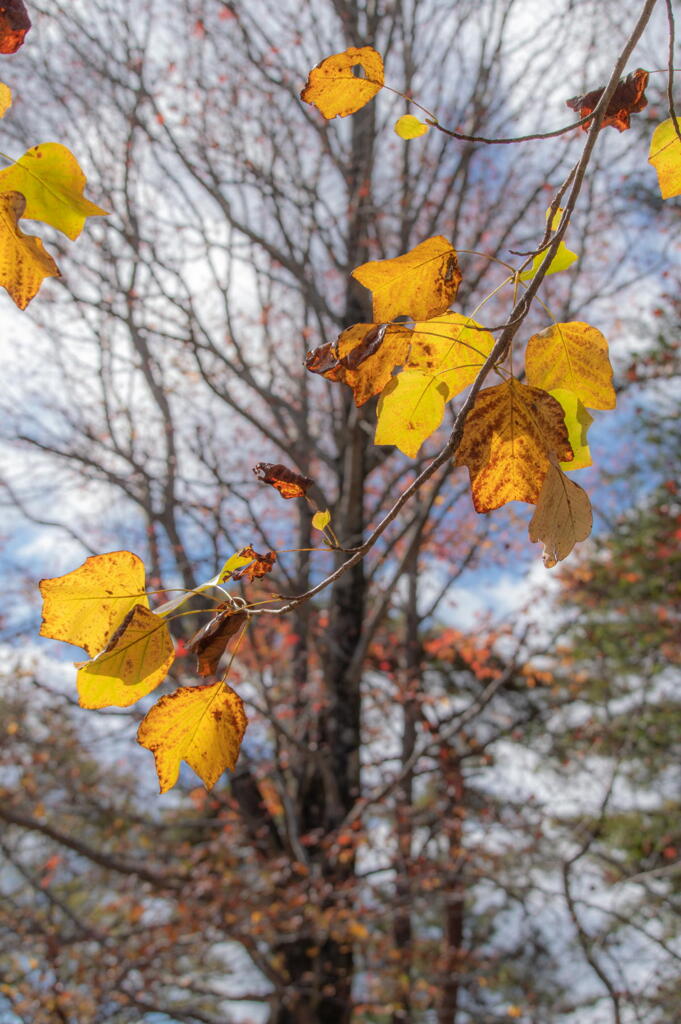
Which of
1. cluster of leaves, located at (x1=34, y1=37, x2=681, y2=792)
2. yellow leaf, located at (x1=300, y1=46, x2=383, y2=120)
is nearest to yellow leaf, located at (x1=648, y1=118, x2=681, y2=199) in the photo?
cluster of leaves, located at (x1=34, y1=37, x2=681, y2=792)

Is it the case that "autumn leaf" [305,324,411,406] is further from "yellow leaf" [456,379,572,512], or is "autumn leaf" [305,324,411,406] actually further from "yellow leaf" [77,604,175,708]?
"yellow leaf" [77,604,175,708]

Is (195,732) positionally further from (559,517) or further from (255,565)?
(559,517)

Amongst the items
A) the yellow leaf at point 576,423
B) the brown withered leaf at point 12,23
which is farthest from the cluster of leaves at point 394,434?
the brown withered leaf at point 12,23

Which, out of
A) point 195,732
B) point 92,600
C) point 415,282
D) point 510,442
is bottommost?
point 195,732

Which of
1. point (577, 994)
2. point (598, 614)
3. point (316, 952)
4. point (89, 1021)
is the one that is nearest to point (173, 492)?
point (316, 952)

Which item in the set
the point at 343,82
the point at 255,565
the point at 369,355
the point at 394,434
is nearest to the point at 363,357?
the point at 369,355

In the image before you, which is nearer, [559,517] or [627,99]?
[559,517]
